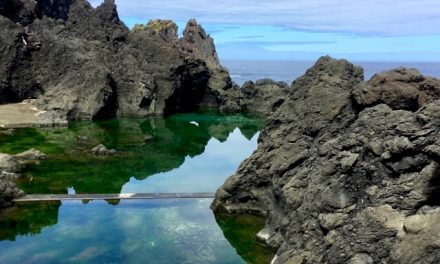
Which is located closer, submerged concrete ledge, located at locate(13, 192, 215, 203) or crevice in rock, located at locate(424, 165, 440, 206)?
crevice in rock, located at locate(424, 165, 440, 206)

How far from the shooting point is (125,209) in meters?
28.2

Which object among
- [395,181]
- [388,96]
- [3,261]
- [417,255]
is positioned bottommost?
[3,261]

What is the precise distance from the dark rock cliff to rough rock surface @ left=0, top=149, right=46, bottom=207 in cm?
1859

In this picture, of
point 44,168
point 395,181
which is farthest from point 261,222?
point 44,168

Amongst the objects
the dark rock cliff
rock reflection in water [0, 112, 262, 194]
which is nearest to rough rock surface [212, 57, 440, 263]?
rock reflection in water [0, 112, 262, 194]

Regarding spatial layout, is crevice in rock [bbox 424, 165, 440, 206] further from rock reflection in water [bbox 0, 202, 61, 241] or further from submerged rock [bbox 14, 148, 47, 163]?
submerged rock [bbox 14, 148, 47, 163]

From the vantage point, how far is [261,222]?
1037 inches

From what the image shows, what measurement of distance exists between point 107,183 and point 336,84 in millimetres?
16956

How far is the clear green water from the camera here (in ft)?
73.9

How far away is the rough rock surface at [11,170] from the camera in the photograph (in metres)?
27.6

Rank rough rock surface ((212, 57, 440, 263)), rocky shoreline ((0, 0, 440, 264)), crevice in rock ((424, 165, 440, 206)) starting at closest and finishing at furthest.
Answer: crevice in rock ((424, 165, 440, 206))
rough rock surface ((212, 57, 440, 263))
rocky shoreline ((0, 0, 440, 264))

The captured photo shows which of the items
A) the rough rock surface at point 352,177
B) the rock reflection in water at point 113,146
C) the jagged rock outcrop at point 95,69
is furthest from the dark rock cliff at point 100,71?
the rough rock surface at point 352,177

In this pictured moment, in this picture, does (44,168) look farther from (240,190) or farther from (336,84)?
(336,84)

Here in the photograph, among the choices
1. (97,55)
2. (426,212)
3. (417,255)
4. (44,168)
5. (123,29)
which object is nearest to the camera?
(417,255)
